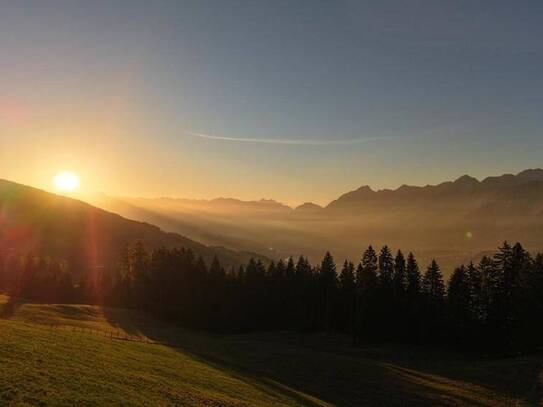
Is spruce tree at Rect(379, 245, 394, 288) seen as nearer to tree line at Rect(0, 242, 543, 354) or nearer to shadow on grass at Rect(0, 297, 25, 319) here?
tree line at Rect(0, 242, 543, 354)

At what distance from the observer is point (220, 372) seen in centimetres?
4831

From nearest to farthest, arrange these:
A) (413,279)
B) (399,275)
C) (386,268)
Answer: (413,279)
(399,275)
(386,268)

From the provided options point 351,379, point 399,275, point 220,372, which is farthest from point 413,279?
point 220,372

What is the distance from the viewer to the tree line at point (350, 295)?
86688mm

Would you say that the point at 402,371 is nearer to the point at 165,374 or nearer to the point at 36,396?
the point at 165,374

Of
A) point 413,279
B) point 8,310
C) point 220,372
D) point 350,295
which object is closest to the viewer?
point 220,372

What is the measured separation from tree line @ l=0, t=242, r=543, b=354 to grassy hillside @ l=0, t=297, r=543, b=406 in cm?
1059

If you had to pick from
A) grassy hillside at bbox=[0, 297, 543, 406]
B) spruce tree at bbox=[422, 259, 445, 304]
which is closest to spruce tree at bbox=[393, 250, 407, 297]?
spruce tree at bbox=[422, 259, 445, 304]

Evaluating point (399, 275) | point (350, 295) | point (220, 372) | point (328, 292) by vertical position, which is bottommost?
point (220, 372)

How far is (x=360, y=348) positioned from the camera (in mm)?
87375

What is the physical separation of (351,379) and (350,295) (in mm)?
48851

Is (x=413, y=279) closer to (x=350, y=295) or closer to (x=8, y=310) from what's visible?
(x=350, y=295)

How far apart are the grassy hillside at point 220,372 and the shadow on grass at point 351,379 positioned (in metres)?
0.14

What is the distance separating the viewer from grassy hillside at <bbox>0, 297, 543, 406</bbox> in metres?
29.8
